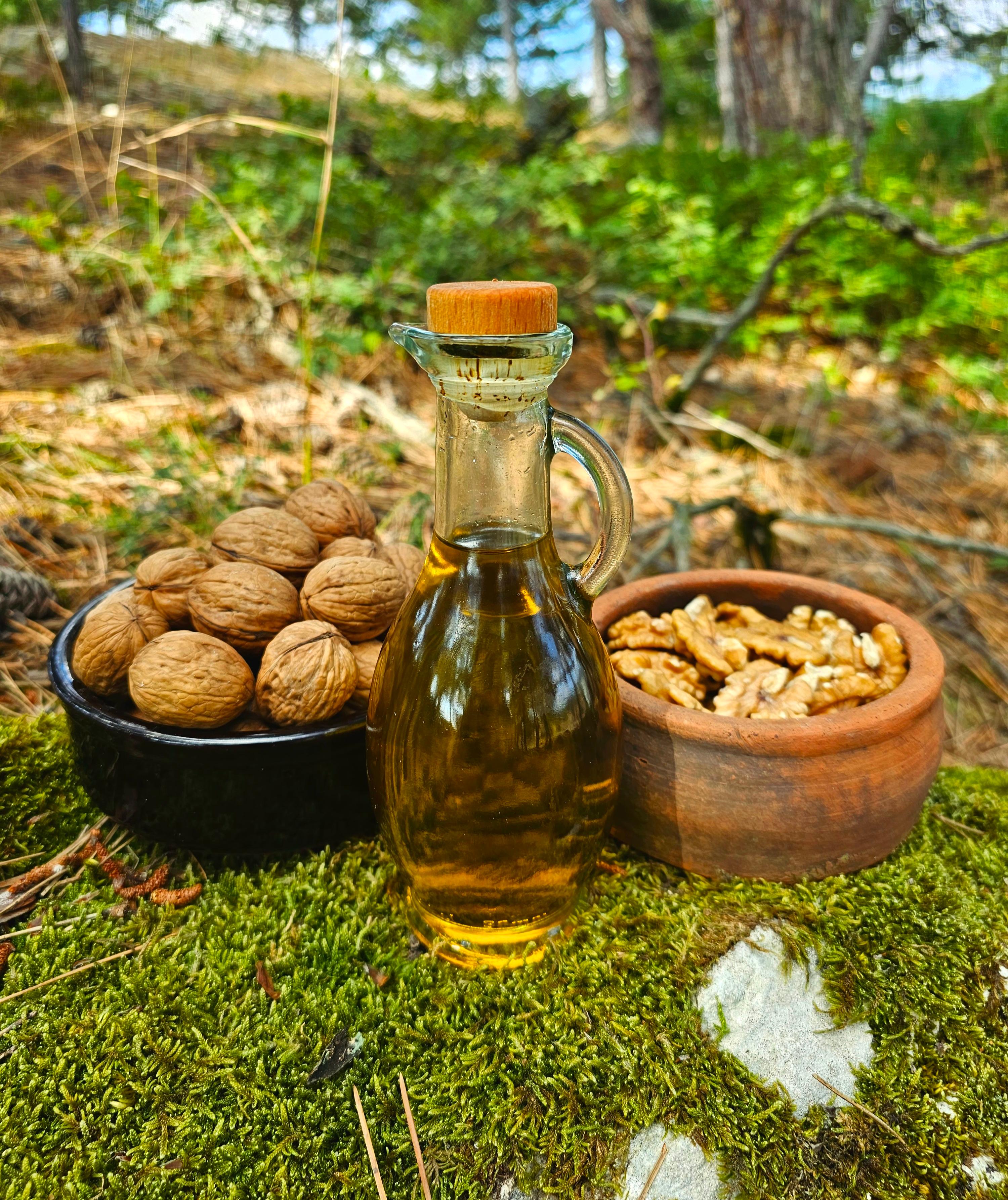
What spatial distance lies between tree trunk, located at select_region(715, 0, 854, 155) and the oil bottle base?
453cm

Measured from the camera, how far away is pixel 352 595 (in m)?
1.16

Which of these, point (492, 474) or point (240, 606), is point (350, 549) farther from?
point (492, 474)

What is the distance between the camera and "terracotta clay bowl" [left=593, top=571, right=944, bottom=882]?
1.03 meters

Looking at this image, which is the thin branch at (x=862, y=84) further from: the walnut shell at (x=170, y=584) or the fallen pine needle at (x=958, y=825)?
the walnut shell at (x=170, y=584)

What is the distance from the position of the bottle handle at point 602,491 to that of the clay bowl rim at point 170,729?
1.18 ft

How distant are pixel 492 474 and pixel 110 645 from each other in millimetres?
576

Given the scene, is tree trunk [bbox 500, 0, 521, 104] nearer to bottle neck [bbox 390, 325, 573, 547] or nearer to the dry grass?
the dry grass

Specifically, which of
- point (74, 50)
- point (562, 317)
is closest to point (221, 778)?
point (562, 317)

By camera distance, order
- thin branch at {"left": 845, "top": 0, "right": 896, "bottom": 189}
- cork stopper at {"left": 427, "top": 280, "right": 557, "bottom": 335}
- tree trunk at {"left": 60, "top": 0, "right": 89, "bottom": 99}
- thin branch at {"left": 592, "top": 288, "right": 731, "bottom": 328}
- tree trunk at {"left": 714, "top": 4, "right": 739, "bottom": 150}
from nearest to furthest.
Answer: cork stopper at {"left": 427, "top": 280, "right": 557, "bottom": 335} < thin branch at {"left": 592, "top": 288, "right": 731, "bottom": 328} < thin branch at {"left": 845, "top": 0, "right": 896, "bottom": 189} < tree trunk at {"left": 714, "top": 4, "right": 739, "bottom": 150} < tree trunk at {"left": 60, "top": 0, "right": 89, "bottom": 99}

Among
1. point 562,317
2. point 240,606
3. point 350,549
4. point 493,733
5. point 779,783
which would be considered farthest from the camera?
point 562,317

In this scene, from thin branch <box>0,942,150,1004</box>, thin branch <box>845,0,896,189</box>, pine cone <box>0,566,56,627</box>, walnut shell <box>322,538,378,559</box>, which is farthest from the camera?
thin branch <box>845,0,896,189</box>

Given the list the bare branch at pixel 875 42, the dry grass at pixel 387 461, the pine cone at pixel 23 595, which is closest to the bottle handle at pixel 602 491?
the dry grass at pixel 387 461

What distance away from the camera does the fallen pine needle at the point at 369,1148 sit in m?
0.85

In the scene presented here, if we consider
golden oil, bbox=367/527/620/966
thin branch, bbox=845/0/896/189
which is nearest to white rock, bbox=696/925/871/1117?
golden oil, bbox=367/527/620/966
